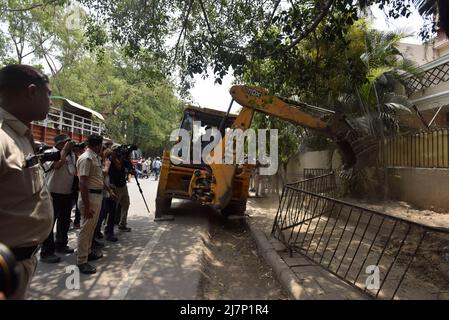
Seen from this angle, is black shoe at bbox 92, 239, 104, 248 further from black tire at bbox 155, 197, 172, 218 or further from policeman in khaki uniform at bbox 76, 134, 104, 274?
black tire at bbox 155, 197, 172, 218

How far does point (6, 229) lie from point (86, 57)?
24556mm

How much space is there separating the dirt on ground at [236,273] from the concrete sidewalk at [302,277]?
15 cm

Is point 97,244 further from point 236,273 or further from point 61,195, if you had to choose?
point 236,273

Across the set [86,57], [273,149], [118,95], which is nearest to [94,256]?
[273,149]

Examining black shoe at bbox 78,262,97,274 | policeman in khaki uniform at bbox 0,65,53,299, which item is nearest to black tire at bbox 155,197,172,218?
black shoe at bbox 78,262,97,274

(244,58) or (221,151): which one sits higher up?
(244,58)

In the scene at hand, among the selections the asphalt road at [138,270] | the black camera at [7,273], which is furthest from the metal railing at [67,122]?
the black camera at [7,273]

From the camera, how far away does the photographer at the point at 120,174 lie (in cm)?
672

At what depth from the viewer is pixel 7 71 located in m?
1.96

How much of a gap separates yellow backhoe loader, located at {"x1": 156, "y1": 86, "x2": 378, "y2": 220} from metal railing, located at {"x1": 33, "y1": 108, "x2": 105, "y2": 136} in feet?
14.6

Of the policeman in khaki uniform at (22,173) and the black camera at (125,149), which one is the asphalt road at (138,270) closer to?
the black camera at (125,149)

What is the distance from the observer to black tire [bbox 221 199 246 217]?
8.45 meters

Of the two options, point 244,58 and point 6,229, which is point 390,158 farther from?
point 6,229
